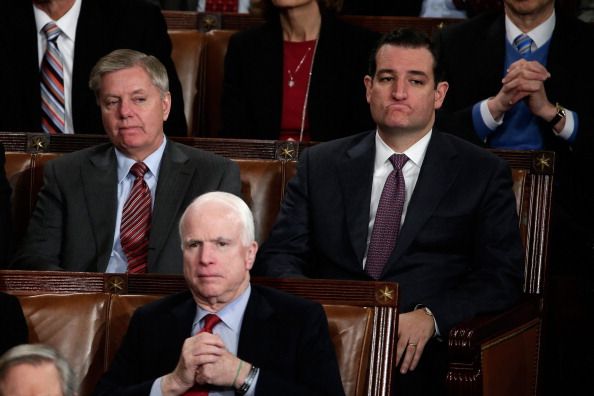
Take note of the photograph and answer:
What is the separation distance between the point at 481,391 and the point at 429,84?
2.79ft

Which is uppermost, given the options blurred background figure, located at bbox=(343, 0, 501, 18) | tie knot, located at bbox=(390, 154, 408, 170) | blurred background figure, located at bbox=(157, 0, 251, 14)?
blurred background figure, located at bbox=(343, 0, 501, 18)

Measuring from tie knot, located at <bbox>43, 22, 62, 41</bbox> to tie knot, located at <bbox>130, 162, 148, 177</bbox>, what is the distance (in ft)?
2.80

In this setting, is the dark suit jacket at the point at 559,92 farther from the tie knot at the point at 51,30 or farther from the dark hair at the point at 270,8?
the tie knot at the point at 51,30

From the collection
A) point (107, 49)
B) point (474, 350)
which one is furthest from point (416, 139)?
point (107, 49)

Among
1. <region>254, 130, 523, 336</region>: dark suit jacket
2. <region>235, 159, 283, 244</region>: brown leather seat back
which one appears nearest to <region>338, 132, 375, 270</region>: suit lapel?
<region>254, 130, 523, 336</region>: dark suit jacket

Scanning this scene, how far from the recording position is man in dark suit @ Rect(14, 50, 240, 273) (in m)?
3.21

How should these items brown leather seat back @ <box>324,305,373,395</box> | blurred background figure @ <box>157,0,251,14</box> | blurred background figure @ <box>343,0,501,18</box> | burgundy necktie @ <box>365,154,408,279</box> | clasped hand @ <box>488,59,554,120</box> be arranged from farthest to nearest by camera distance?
blurred background figure @ <box>157,0,251,14</box> < blurred background figure @ <box>343,0,501,18</box> < clasped hand @ <box>488,59,554,120</box> < burgundy necktie @ <box>365,154,408,279</box> < brown leather seat back @ <box>324,305,373,395</box>

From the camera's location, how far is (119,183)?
10.9 ft

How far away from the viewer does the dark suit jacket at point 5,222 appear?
317 cm

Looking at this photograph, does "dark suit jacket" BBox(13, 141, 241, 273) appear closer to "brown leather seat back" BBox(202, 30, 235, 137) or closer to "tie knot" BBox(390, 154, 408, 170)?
"tie knot" BBox(390, 154, 408, 170)

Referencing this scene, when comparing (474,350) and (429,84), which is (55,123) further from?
(474,350)

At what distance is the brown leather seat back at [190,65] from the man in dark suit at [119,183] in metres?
0.88

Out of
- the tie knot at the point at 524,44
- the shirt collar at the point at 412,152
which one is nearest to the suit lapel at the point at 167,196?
the shirt collar at the point at 412,152

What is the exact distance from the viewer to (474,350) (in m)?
2.65
